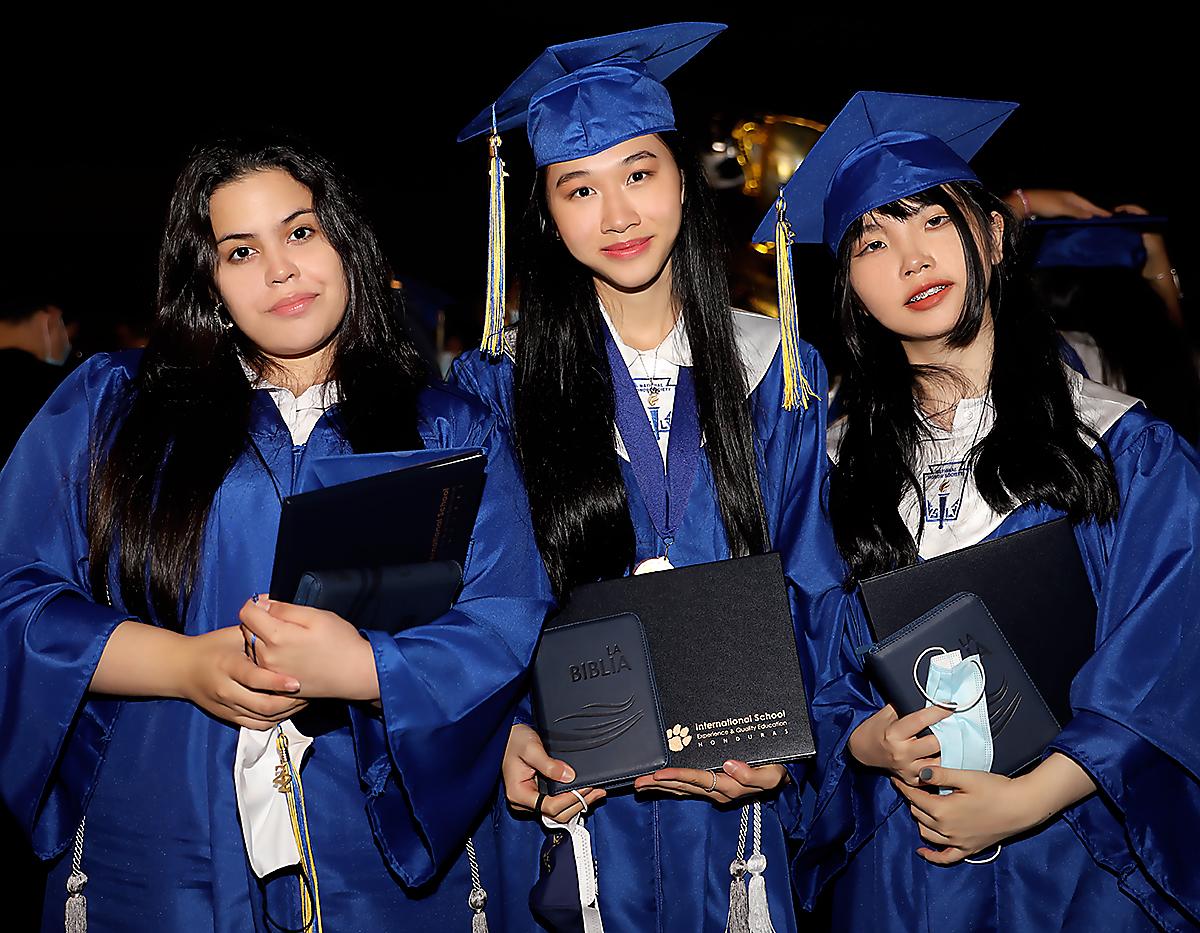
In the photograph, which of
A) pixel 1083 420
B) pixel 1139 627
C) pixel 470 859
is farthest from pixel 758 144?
pixel 470 859

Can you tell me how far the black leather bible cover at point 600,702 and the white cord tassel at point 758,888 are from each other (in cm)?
29

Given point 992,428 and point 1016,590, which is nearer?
point 1016,590

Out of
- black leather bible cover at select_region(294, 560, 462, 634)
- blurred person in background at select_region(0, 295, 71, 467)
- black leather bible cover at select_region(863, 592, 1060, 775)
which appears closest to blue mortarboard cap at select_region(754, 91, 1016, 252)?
black leather bible cover at select_region(863, 592, 1060, 775)

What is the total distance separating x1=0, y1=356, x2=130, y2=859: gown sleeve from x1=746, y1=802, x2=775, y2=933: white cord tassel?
112cm

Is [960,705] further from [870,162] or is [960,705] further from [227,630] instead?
[227,630]

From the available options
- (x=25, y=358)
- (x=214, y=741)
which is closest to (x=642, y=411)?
(x=214, y=741)

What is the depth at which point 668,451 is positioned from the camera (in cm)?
221

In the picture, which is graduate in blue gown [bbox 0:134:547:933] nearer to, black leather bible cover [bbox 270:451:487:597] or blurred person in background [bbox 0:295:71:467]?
black leather bible cover [bbox 270:451:487:597]

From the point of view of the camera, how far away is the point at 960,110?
2281 mm

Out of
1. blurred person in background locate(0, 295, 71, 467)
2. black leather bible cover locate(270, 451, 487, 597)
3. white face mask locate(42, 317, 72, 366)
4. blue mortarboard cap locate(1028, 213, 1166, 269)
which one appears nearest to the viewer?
black leather bible cover locate(270, 451, 487, 597)

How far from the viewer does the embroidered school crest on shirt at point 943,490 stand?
2119 millimetres

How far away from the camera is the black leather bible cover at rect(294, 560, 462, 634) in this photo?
1.64 metres

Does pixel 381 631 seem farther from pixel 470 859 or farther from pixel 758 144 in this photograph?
pixel 758 144

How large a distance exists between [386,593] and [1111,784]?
118 cm
